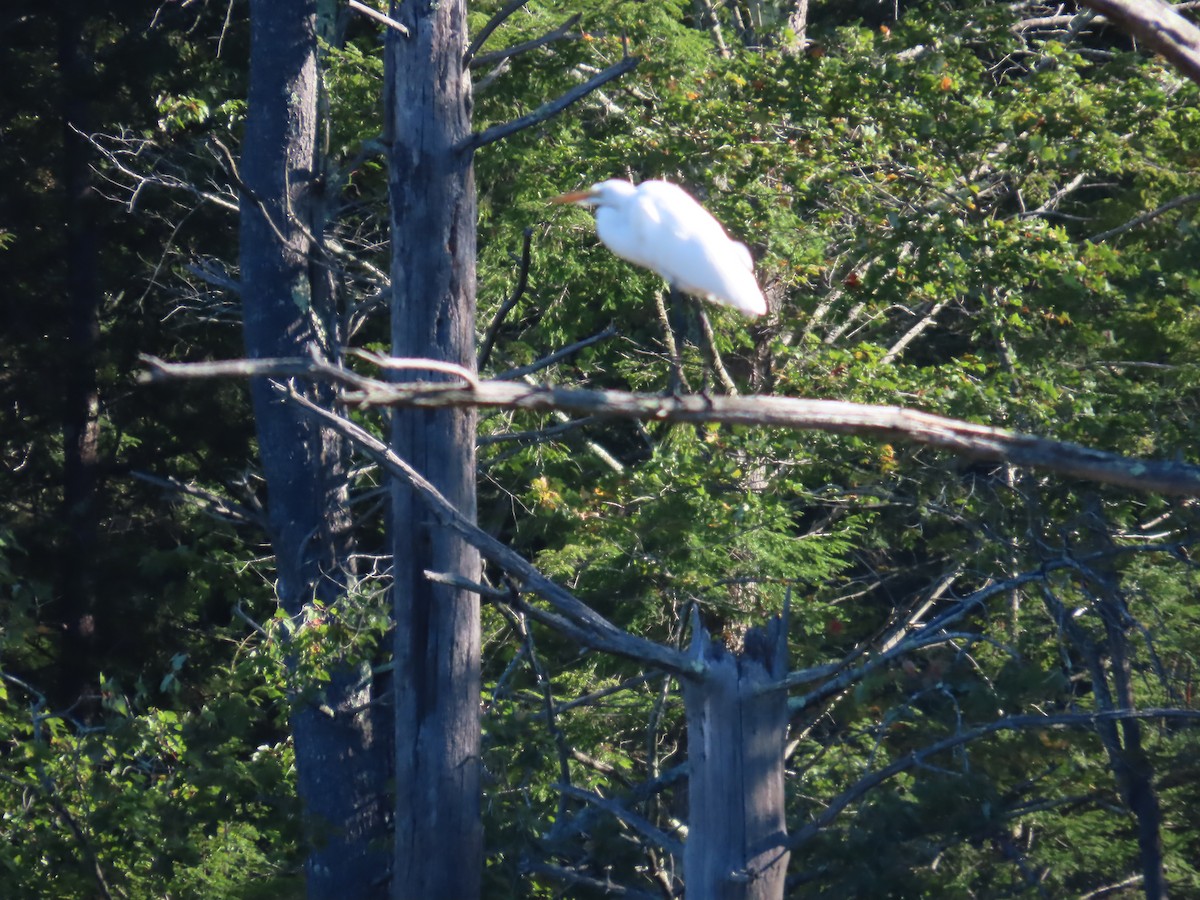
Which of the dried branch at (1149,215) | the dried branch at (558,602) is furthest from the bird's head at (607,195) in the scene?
the dried branch at (1149,215)

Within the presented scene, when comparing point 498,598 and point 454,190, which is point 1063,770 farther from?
point 454,190

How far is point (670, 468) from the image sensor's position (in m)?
9.38

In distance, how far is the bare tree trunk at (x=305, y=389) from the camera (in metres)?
8.62

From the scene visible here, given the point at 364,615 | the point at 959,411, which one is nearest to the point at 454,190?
A: the point at 364,615

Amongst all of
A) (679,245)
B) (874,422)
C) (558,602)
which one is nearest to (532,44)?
(679,245)

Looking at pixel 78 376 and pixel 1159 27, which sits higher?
pixel 78 376

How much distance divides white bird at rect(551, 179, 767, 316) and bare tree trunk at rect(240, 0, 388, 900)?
406 centimetres

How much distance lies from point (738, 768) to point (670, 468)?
5.34 metres

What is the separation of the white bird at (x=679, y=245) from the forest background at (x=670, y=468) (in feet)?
2.59

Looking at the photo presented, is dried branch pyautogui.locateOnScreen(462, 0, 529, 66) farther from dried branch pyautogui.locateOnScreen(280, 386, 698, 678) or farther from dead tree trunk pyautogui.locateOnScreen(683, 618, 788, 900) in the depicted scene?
dead tree trunk pyautogui.locateOnScreen(683, 618, 788, 900)

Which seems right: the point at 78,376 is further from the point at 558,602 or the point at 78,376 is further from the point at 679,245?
the point at 558,602

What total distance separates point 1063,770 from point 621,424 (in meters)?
8.34

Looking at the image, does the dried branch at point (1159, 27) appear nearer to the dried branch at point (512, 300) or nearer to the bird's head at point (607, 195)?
the bird's head at point (607, 195)

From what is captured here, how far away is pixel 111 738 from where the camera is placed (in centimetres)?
729
